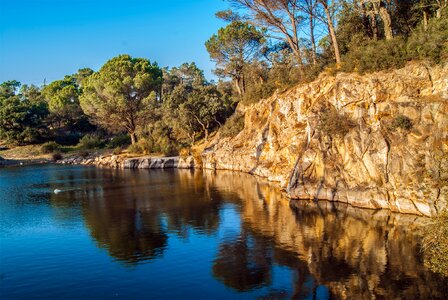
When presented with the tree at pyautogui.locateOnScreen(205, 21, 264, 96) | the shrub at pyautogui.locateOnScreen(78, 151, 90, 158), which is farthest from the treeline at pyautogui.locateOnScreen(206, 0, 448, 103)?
the shrub at pyautogui.locateOnScreen(78, 151, 90, 158)

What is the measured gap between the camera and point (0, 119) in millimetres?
104000

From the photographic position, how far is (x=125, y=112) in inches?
3548

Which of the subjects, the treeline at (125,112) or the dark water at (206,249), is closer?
the dark water at (206,249)

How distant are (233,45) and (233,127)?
17.6m

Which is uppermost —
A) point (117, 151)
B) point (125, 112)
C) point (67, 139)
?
point (125, 112)

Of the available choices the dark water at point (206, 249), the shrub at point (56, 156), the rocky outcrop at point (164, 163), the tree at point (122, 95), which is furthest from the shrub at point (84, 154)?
the dark water at point (206, 249)

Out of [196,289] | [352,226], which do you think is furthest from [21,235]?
[352,226]

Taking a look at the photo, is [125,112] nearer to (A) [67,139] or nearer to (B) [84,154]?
(B) [84,154]

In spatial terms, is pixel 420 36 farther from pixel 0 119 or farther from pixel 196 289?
pixel 0 119

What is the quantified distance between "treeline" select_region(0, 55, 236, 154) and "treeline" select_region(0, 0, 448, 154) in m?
0.22

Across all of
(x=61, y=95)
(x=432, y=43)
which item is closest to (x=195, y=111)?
(x=432, y=43)

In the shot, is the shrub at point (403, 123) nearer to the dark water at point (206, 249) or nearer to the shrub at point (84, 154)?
the dark water at point (206, 249)

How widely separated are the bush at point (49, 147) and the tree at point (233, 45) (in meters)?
46.6

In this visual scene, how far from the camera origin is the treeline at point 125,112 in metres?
81.1
